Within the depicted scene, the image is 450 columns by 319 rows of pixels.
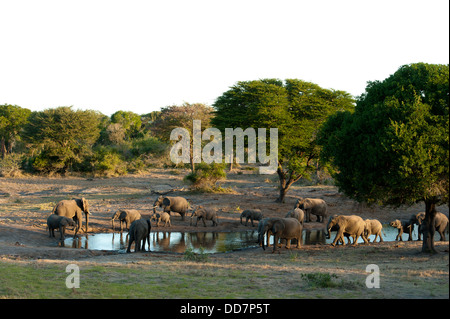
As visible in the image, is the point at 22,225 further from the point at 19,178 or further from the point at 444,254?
the point at 19,178

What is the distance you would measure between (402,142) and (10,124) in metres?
55.5

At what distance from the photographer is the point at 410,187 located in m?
12.7

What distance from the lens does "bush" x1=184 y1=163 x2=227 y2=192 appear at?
3091cm

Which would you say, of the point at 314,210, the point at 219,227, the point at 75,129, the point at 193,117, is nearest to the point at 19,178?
the point at 75,129

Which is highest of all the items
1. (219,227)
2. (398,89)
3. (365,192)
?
(398,89)

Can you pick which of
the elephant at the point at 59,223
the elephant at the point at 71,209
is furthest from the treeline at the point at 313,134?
the elephant at the point at 71,209

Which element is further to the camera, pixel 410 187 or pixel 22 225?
pixel 22 225

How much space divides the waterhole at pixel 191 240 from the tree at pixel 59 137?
87.2 feet

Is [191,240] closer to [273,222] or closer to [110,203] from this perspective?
[273,222]

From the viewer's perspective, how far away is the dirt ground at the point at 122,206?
15414 millimetres

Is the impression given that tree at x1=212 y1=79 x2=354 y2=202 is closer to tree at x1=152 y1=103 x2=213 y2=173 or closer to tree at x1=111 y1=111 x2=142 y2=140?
tree at x1=152 y1=103 x2=213 y2=173

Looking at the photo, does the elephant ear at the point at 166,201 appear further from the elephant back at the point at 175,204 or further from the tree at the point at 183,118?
the tree at the point at 183,118

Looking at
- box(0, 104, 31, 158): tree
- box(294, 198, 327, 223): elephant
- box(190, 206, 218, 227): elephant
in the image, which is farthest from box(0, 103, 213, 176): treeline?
box(294, 198, 327, 223): elephant
